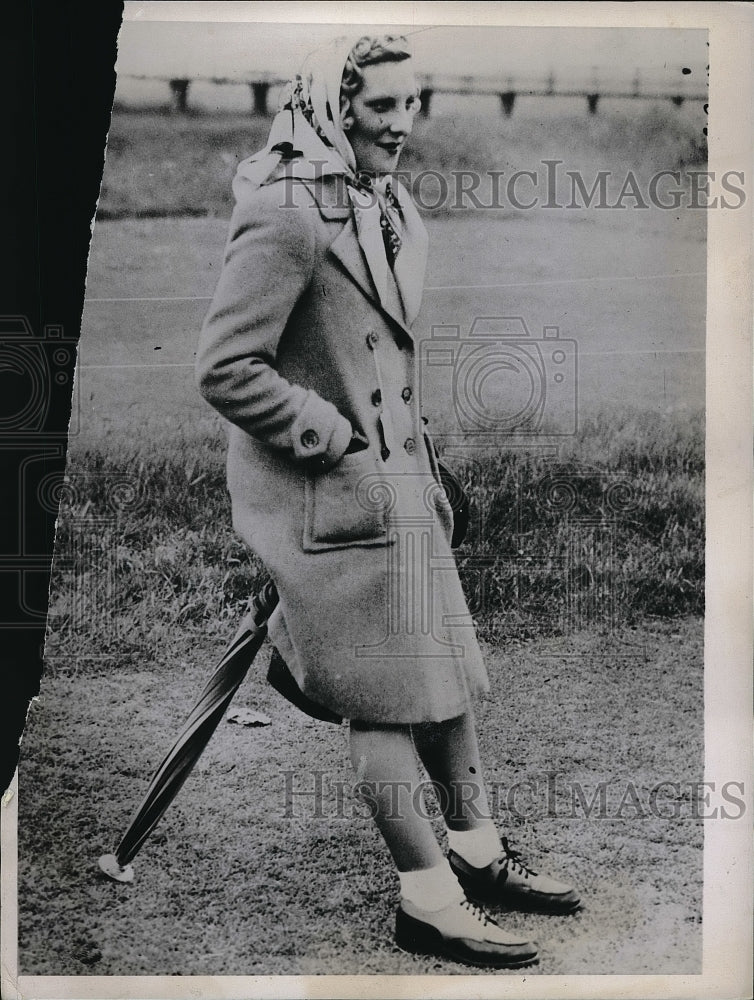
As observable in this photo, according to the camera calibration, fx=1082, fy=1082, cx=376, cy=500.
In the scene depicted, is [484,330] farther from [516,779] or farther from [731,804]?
[731,804]

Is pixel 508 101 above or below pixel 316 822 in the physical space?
above

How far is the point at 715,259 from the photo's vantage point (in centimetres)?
286

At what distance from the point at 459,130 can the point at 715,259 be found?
755mm

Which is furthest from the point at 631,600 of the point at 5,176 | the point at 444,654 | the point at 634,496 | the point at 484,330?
the point at 5,176

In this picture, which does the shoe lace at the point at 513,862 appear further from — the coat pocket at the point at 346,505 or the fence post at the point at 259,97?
the fence post at the point at 259,97

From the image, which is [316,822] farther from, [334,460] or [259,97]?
[259,97]

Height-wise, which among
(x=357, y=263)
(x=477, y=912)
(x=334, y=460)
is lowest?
(x=477, y=912)

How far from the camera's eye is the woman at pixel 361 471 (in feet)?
8.84

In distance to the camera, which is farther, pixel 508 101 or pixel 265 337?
pixel 508 101

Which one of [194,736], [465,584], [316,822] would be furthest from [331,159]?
[316,822]

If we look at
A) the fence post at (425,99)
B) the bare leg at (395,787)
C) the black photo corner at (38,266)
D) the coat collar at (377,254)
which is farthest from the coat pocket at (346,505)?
the fence post at (425,99)

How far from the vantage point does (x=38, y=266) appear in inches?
111

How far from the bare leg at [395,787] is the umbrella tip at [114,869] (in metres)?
0.64

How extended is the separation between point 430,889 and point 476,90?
206 cm
